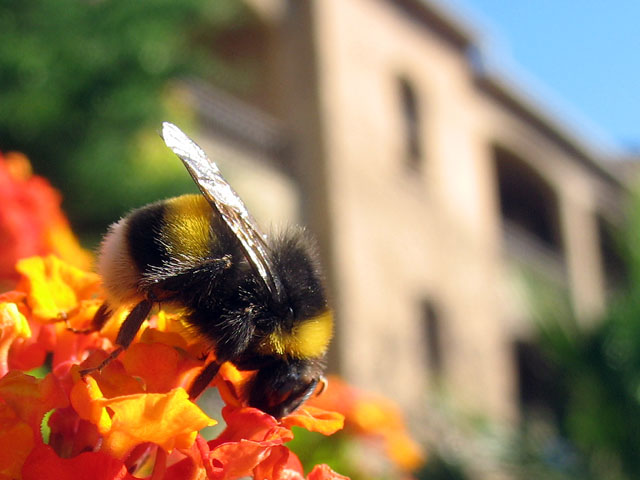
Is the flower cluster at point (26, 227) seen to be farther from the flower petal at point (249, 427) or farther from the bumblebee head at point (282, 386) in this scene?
the flower petal at point (249, 427)

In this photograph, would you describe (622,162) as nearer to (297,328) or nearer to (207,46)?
(207,46)

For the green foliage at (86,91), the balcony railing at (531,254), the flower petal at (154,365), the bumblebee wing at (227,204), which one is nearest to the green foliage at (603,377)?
the green foliage at (86,91)

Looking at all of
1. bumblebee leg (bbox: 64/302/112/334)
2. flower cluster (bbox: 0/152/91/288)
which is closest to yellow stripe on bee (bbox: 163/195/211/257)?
bumblebee leg (bbox: 64/302/112/334)

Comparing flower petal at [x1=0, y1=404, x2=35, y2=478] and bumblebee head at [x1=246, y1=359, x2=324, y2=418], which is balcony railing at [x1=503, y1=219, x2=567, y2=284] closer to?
bumblebee head at [x1=246, y1=359, x2=324, y2=418]

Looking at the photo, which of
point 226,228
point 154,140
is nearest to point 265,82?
point 154,140

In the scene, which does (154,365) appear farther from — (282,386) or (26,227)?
(26,227)

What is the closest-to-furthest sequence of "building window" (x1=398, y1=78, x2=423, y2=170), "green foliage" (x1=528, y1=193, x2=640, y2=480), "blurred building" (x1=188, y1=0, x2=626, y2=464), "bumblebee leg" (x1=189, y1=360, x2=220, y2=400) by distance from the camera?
"bumblebee leg" (x1=189, y1=360, x2=220, y2=400) → "green foliage" (x1=528, y1=193, x2=640, y2=480) → "blurred building" (x1=188, y1=0, x2=626, y2=464) → "building window" (x1=398, y1=78, x2=423, y2=170)

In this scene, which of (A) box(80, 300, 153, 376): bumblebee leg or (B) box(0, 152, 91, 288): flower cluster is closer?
(A) box(80, 300, 153, 376): bumblebee leg

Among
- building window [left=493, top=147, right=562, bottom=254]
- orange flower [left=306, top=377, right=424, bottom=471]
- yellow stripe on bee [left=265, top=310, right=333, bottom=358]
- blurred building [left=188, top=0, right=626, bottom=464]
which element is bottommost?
orange flower [left=306, top=377, right=424, bottom=471]
